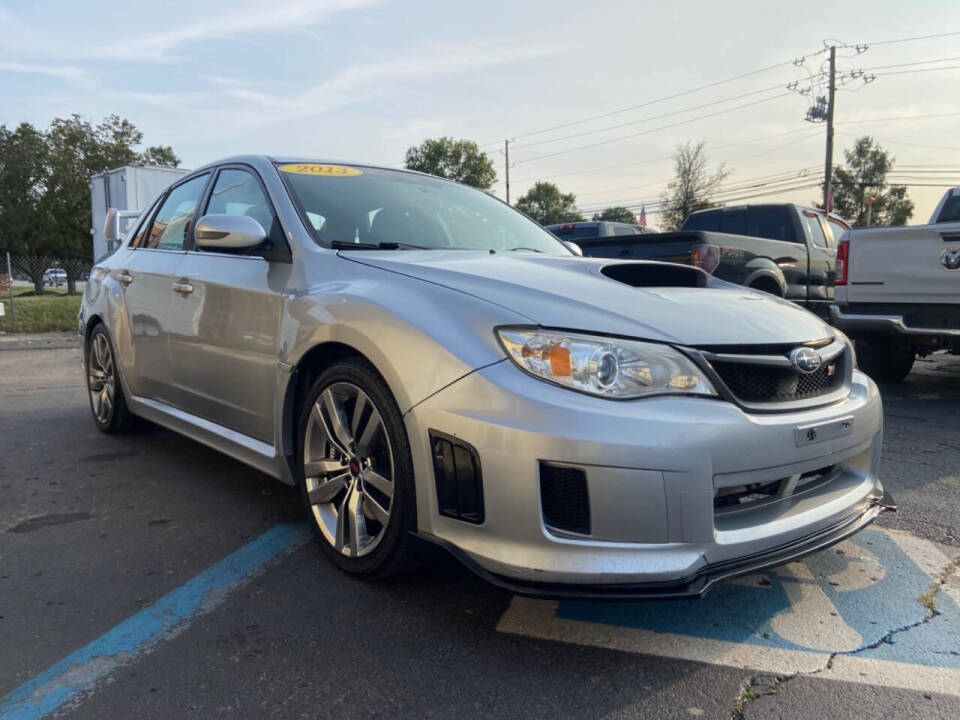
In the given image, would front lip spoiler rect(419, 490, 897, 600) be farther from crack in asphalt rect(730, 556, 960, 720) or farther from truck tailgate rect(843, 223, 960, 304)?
truck tailgate rect(843, 223, 960, 304)

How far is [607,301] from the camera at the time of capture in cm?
238

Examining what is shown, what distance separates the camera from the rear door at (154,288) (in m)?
4.01

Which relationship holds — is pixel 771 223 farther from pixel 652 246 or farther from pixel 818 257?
pixel 652 246

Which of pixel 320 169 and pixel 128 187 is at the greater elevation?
pixel 128 187

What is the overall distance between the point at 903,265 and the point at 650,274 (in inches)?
186

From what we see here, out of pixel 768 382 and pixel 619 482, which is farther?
pixel 768 382

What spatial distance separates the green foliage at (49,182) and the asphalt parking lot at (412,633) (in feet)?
156

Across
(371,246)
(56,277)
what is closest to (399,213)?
(371,246)

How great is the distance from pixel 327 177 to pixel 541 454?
2.11 meters

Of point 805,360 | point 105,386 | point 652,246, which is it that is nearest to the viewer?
point 805,360

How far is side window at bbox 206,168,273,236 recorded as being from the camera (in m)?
3.38

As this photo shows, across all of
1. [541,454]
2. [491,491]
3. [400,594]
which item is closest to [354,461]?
[400,594]

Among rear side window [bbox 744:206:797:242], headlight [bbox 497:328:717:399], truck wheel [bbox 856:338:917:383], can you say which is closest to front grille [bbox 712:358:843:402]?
headlight [bbox 497:328:717:399]

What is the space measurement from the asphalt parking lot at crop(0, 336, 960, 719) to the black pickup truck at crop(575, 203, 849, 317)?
157 inches
